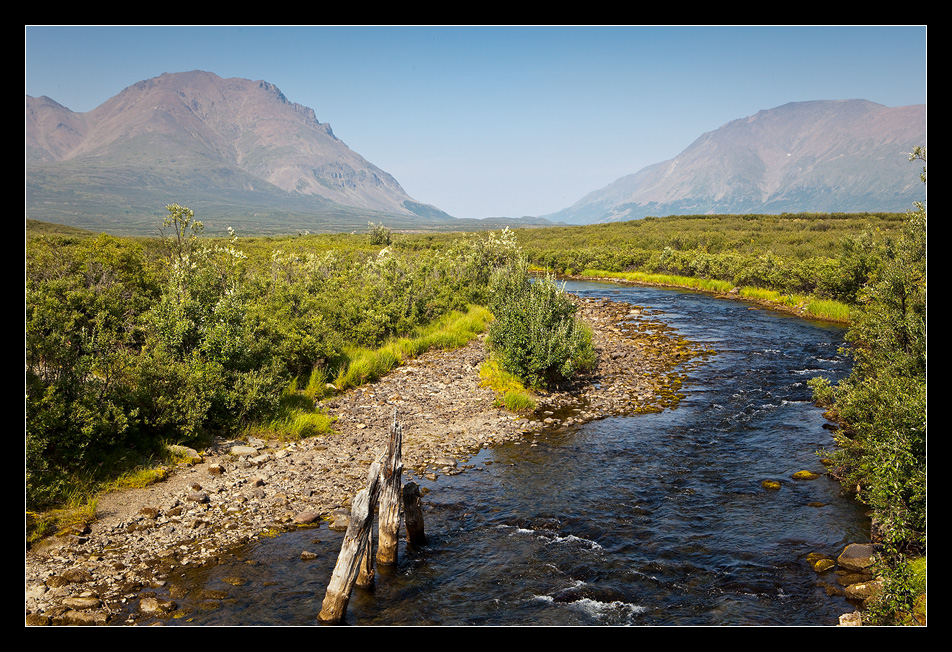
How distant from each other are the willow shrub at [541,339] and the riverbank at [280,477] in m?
1.03

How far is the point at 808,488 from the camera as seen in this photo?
43.4ft

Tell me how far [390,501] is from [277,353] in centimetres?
1034

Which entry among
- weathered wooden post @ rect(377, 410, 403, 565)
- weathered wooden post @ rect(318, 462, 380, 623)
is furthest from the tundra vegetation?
weathered wooden post @ rect(318, 462, 380, 623)

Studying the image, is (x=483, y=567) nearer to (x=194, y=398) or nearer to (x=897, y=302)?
(x=194, y=398)

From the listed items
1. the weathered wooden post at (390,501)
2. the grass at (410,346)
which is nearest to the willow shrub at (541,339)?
the grass at (410,346)

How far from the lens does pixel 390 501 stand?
9.55m

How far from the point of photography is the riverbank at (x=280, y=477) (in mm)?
8641

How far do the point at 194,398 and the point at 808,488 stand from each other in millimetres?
15619

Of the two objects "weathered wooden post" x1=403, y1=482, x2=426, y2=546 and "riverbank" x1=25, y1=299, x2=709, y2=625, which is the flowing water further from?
"riverbank" x1=25, y1=299, x2=709, y2=625

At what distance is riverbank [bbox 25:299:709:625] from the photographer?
8641 mm

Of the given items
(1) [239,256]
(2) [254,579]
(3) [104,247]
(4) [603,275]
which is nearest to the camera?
(2) [254,579]

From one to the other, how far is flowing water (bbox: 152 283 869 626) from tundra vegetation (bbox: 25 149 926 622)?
5.23 feet
